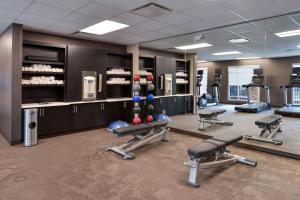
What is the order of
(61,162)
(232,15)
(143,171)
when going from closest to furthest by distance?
(143,171)
(61,162)
(232,15)

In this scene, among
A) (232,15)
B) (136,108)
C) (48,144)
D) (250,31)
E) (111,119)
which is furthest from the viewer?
(111,119)

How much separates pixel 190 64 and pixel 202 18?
4.69 metres

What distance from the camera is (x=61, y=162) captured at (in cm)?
360

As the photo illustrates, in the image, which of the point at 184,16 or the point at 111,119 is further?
the point at 111,119

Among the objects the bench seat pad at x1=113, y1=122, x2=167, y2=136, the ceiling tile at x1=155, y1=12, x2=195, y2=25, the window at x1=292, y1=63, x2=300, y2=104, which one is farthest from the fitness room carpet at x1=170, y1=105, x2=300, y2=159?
the window at x1=292, y1=63, x2=300, y2=104

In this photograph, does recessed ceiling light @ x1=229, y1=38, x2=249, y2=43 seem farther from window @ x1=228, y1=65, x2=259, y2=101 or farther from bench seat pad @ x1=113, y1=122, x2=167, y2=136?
window @ x1=228, y1=65, x2=259, y2=101

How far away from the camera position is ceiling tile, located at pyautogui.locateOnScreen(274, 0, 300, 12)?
3.40 metres

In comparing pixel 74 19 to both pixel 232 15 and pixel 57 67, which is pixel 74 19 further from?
pixel 232 15

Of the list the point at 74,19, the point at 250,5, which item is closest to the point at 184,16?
the point at 250,5

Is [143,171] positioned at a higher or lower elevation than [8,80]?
lower

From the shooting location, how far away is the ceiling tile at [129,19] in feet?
13.4

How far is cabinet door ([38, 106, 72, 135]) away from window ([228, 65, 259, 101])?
349 inches

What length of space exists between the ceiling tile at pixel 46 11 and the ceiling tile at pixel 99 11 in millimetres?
364

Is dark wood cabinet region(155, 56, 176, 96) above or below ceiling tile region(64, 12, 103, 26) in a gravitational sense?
below
